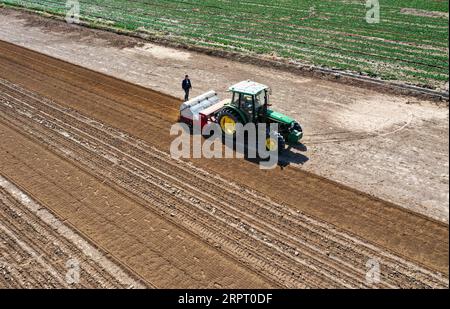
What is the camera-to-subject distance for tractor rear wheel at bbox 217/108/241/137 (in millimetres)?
14331

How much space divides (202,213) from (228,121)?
4152 mm

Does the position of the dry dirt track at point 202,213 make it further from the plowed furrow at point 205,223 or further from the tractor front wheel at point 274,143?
the tractor front wheel at point 274,143

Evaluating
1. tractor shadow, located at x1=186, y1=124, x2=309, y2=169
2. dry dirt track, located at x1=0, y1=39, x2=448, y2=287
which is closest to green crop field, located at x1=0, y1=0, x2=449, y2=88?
tractor shadow, located at x1=186, y1=124, x2=309, y2=169

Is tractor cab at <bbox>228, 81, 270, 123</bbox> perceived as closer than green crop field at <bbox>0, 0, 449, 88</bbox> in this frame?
Yes

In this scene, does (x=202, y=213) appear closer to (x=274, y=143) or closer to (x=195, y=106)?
(x=274, y=143)

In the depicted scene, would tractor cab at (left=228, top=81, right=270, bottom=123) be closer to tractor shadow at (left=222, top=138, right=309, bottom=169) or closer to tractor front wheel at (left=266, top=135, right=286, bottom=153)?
tractor front wheel at (left=266, top=135, right=286, bottom=153)

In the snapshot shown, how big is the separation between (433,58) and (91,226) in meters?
19.5

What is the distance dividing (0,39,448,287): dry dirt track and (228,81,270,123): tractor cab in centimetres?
176

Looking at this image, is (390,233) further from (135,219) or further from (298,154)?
(135,219)

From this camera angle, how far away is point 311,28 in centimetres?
2762

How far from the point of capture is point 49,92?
19234 mm

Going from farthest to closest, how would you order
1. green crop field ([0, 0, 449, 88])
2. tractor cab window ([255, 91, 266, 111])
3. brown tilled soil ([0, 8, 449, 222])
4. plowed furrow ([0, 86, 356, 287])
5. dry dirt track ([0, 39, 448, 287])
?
green crop field ([0, 0, 449, 88]) → tractor cab window ([255, 91, 266, 111]) → brown tilled soil ([0, 8, 449, 222]) → dry dirt track ([0, 39, 448, 287]) → plowed furrow ([0, 86, 356, 287])

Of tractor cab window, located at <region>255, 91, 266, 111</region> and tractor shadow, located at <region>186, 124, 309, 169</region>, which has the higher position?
tractor cab window, located at <region>255, 91, 266, 111</region>
